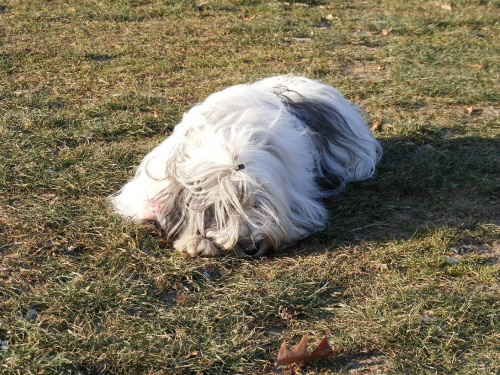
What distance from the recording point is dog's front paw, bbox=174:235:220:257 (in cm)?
407

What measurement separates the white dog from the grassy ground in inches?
5.3

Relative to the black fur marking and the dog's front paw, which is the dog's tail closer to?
the black fur marking

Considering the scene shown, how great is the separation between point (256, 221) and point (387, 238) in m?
0.95

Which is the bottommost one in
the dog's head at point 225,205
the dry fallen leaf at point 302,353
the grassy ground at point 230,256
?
the grassy ground at point 230,256

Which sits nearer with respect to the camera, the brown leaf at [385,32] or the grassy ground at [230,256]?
the grassy ground at [230,256]

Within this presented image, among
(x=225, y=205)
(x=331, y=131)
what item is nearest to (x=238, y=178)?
(x=225, y=205)

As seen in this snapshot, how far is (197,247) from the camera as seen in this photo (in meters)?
4.07

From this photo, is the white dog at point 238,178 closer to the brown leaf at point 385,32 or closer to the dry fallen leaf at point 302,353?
the dry fallen leaf at point 302,353


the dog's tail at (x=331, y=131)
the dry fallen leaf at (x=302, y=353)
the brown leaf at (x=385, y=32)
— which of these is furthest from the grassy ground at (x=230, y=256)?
the brown leaf at (x=385, y=32)

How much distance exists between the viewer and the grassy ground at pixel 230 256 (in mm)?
3381

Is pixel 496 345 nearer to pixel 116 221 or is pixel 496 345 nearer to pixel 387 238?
pixel 387 238

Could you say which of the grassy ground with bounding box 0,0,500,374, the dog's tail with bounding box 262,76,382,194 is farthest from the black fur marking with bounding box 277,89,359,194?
the grassy ground with bounding box 0,0,500,374

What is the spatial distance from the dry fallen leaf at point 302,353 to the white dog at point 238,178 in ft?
2.94

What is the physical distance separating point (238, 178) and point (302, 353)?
1120mm
